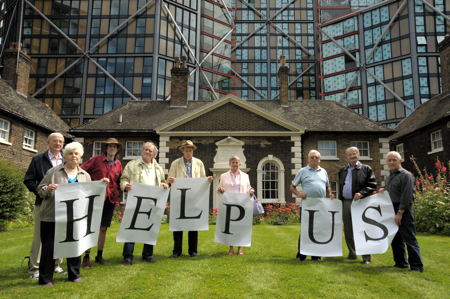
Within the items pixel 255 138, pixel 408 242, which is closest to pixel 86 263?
pixel 408 242

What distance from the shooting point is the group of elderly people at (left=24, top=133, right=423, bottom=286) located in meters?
4.76

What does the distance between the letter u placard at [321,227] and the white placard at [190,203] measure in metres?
2.00

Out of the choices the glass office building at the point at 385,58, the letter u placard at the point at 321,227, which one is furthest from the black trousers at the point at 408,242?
the glass office building at the point at 385,58

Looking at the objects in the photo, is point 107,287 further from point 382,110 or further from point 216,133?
point 382,110

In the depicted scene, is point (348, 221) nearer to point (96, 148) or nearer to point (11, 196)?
point (11, 196)

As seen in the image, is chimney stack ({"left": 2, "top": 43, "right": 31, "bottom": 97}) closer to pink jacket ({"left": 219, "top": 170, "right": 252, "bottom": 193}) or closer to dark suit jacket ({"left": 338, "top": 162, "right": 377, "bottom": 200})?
pink jacket ({"left": 219, "top": 170, "right": 252, "bottom": 193})

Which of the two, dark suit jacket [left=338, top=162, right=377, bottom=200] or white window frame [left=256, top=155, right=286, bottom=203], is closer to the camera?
dark suit jacket [left=338, top=162, right=377, bottom=200]

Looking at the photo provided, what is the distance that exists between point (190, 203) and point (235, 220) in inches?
39.7

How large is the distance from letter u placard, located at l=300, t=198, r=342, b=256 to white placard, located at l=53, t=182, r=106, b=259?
382 centimetres

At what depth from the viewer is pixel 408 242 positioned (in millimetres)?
5734

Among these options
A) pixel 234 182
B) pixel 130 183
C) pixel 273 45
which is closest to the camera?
pixel 130 183

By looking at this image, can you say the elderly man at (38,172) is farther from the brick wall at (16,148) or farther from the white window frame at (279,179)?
the brick wall at (16,148)

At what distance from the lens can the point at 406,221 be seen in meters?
5.84

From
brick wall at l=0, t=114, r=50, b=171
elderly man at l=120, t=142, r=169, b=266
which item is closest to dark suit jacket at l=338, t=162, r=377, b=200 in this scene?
elderly man at l=120, t=142, r=169, b=266
